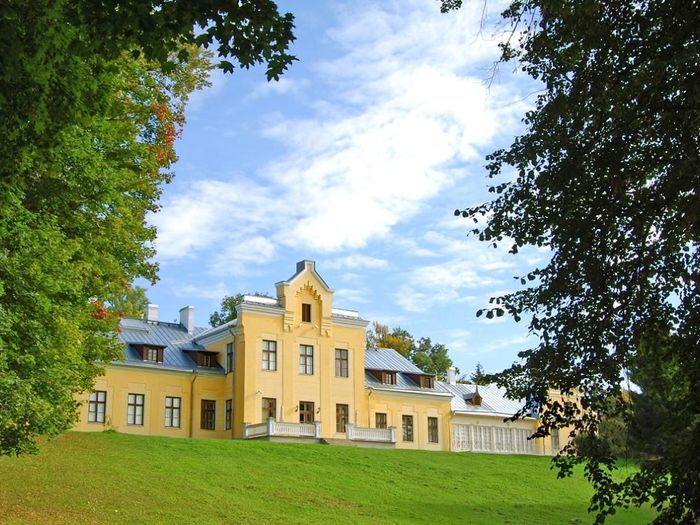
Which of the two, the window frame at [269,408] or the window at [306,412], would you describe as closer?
the window frame at [269,408]

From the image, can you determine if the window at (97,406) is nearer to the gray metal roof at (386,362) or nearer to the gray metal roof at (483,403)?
the gray metal roof at (386,362)

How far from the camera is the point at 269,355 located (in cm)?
4225

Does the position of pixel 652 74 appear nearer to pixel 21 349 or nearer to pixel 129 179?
pixel 21 349

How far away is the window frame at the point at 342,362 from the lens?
44031 mm

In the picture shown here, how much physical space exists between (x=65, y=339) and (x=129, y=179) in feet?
14.4

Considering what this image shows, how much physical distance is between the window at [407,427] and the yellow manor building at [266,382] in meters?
0.05

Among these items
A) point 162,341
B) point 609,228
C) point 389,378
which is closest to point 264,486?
point 609,228

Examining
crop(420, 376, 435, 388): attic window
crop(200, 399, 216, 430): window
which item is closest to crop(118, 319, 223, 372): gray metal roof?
crop(200, 399, 216, 430): window

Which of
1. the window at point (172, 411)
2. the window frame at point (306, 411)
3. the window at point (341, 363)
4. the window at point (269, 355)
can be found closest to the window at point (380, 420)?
the window at point (341, 363)

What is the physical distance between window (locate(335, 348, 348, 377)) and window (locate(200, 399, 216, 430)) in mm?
6382

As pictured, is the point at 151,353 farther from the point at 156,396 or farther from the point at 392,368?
the point at 392,368

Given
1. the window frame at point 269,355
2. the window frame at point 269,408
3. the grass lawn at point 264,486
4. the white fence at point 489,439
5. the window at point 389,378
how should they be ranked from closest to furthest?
1. the grass lawn at point 264,486
2. the window frame at point 269,408
3. the window frame at point 269,355
4. the window at point 389,378
5. the white fence at point 489,439

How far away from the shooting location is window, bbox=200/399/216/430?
42250mm

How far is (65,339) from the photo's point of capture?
15.4 metres
